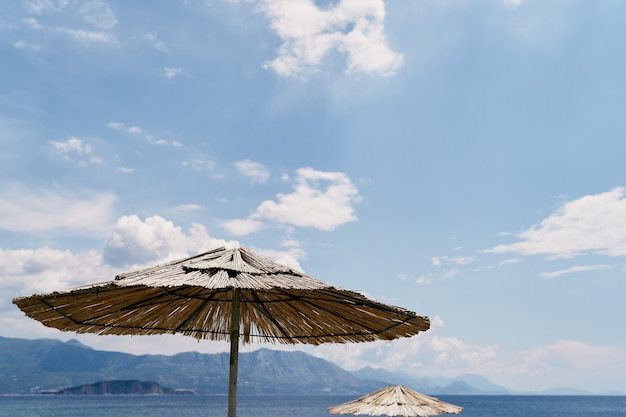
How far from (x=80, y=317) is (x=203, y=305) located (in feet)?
4.11

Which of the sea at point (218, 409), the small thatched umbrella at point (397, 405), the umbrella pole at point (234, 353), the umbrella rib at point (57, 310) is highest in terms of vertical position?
the umbrella rib at point (57, 310)

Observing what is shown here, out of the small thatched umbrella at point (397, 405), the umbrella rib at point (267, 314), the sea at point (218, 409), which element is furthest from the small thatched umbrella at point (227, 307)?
the sea at point (218, 409)

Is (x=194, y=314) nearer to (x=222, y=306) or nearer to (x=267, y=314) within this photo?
(x=222, y=306)

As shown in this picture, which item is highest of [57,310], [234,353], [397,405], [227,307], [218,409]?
[227,307]

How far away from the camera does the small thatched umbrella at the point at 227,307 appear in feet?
13.5

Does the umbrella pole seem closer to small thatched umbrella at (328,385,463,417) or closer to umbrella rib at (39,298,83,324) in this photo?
umbrella rib at (39,298,83,324)

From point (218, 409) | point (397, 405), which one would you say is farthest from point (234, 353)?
point (218, 409)

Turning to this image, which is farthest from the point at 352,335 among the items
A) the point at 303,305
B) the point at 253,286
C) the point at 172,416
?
the point at 172,416

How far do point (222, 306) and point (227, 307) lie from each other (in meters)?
0.06

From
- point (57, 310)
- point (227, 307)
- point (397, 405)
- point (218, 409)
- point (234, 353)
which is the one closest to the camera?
point (57, 310)

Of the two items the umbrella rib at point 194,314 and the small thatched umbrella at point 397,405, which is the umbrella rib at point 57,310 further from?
the small thatched umbrella at point 397,405

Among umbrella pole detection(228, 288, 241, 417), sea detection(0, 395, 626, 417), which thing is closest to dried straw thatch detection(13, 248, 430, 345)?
umbrella pole detection(228, 288, 241, 417)

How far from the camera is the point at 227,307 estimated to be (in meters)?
5.90

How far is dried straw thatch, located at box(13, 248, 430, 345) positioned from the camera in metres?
4.09
